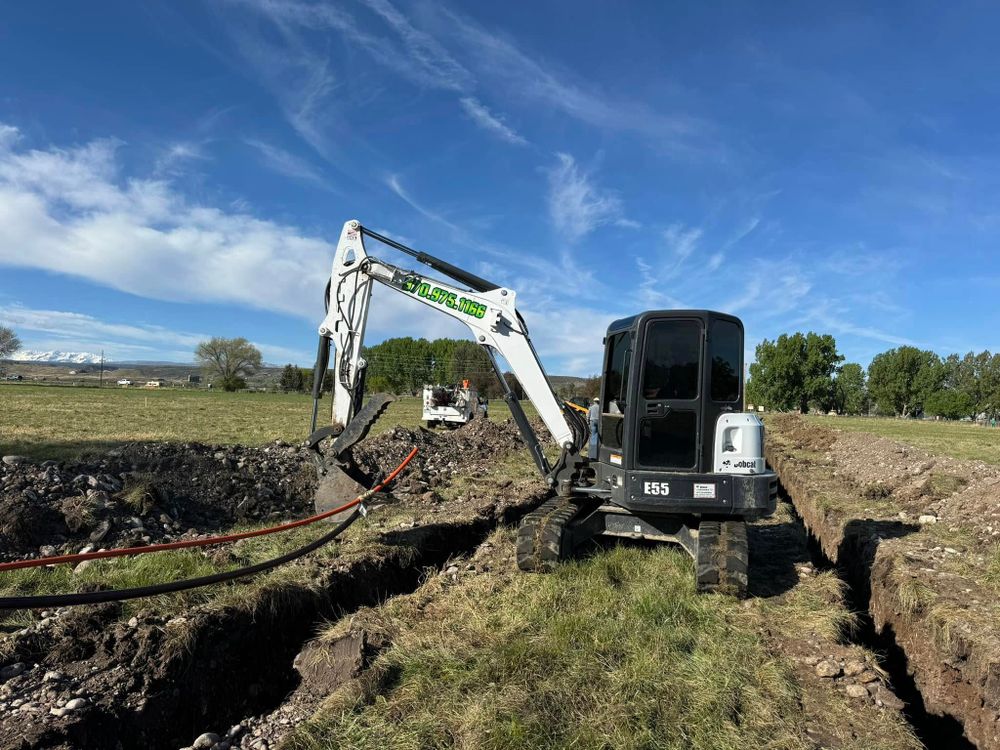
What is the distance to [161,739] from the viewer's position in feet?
14.3

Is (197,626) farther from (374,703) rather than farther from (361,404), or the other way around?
(361,404)

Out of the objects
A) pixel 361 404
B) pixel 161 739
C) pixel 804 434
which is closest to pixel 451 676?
pixel 161 739

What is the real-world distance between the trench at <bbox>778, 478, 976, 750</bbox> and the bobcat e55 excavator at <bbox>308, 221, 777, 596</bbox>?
159 cm

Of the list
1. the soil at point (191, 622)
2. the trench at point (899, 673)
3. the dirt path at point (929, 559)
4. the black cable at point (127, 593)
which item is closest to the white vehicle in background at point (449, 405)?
the dirt path at point (929, 559)

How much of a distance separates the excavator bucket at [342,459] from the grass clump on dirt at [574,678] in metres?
1.81

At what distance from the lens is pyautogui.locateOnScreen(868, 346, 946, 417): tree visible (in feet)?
302

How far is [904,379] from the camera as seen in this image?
93.2 m

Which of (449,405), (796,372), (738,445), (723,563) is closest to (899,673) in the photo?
(723,563)

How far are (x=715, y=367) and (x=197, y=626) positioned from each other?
5336 mm

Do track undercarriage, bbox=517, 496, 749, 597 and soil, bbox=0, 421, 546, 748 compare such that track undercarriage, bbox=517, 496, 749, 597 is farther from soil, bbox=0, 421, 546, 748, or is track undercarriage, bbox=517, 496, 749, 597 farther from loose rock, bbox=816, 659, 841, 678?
soil, bbox=0, 421, 546, 748

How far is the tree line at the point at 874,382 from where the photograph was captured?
280 feet

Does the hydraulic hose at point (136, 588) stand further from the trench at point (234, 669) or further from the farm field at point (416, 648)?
the trench at point (234, 669)

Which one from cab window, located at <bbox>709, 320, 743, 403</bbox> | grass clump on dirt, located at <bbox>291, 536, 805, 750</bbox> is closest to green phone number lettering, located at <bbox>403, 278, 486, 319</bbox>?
cab window, located at <bbox>709, 320, 743, 403</bbox>

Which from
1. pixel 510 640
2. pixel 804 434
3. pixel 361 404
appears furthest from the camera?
pixel 804 434
